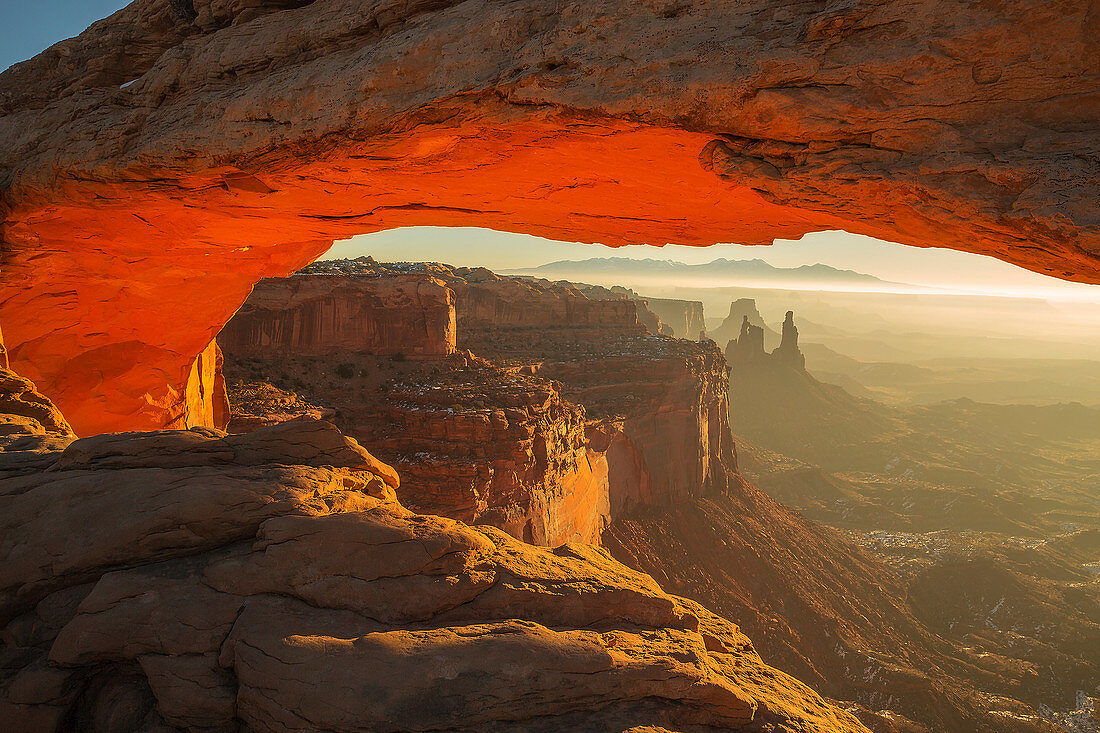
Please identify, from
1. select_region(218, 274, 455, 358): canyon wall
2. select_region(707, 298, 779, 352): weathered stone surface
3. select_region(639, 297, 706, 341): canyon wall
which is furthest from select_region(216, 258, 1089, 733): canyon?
select_region(707, 298, 779, 352): weathered stone surface

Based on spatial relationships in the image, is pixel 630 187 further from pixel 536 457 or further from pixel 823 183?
pixel 536 457

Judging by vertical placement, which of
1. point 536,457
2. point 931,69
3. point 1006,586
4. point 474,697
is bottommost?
point 1006,586

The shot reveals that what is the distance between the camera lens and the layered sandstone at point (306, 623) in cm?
376

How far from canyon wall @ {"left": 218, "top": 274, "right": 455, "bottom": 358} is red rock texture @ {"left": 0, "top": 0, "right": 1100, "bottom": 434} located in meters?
18.3

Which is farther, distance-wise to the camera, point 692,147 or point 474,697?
point 692,147

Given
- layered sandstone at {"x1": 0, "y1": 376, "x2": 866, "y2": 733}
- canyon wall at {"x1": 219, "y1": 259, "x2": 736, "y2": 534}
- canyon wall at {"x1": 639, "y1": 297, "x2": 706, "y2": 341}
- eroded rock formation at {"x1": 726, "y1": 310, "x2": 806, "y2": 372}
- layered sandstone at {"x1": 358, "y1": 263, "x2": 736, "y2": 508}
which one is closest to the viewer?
layered sandstone at {"x1": 0, "y1": 376, "x2": 866, "y2": 733}

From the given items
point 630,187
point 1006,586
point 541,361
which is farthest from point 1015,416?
point 630,187

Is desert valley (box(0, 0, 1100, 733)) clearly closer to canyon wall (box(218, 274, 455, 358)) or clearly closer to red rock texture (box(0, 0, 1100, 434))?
red rock texture (box(0, 0, 1100, 434))

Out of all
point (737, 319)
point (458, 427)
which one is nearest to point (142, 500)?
point (458, 427)

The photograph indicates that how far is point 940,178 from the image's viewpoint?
406 cm

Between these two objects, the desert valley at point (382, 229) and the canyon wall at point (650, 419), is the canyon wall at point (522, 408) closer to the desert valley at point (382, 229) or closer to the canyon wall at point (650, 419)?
the canyon wall at point (650, 419)

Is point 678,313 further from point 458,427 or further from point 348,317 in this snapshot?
point 458,427

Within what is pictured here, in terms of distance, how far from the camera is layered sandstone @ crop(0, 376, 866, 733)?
3762mm

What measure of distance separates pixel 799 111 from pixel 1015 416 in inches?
5080
